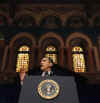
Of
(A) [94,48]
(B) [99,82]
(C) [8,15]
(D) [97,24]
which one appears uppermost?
(C) [8,15]

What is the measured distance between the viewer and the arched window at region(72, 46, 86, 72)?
5.53m

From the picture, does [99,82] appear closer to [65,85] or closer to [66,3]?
[65,85]

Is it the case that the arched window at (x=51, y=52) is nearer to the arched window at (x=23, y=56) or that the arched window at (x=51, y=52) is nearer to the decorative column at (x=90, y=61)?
the arched window at (x=23, y=56)

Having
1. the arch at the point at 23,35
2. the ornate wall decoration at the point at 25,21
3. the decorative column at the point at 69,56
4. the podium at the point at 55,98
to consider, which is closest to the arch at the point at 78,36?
the decorative column at the point at 69,56

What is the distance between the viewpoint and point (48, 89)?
230cm

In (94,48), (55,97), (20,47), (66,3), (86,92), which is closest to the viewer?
(55,97)

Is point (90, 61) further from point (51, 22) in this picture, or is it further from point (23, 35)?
point (23, 35)

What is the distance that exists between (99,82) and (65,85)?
2927mm

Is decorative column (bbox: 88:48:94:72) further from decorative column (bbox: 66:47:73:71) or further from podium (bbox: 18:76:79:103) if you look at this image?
podium (bbox: 18:76:79:103)

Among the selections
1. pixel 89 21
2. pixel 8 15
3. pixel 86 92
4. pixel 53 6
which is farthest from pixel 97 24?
pixel 8 15

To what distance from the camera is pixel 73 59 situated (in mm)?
5734

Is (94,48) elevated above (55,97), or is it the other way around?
(94,48)

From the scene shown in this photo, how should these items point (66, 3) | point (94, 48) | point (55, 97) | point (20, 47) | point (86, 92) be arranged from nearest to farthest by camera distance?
1. point (55, 97)
2. point (86, 92)
3. point (94, 48)
4. point (20, 47)
5. point (66, 3)

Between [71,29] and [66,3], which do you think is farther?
[66,3]
